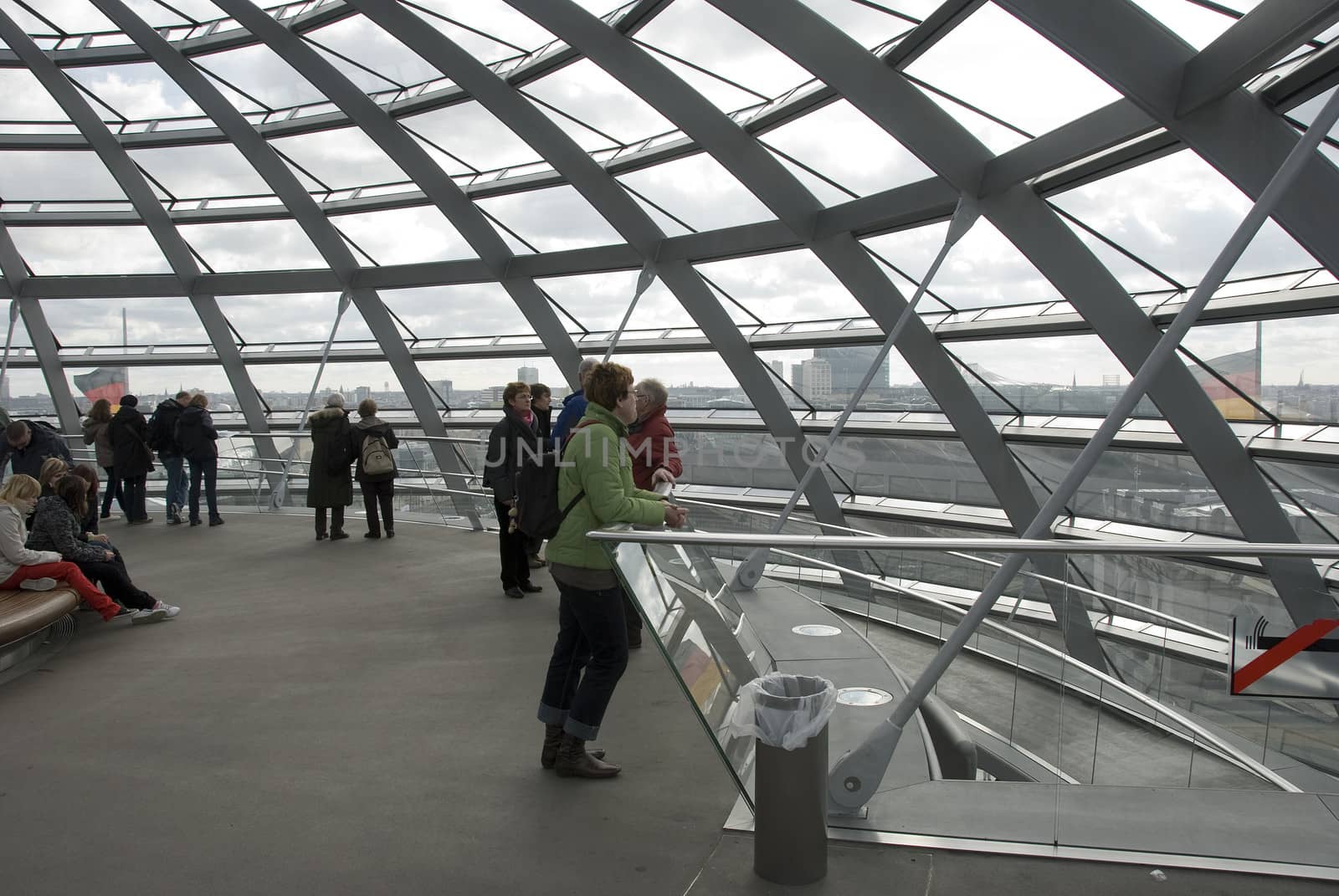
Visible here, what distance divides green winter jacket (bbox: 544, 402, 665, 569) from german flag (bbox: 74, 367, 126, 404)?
18.8m

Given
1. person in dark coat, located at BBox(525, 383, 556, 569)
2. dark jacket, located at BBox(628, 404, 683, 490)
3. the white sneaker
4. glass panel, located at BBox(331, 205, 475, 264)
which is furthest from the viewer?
glass panel, located at BBox(331, 205, 475, 264)

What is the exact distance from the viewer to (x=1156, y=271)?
9.88 m

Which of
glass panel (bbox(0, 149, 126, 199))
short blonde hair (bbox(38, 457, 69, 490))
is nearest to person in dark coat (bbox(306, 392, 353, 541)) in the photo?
short blonde hair (bbox(38, 457, 69, 490))

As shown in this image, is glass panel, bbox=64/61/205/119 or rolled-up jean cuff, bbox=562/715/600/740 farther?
glass panel, bbox=64/61/205/119

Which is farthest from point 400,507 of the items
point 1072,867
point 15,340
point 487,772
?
point 15,340

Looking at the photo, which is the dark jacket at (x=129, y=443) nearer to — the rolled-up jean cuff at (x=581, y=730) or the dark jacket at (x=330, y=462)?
the dark jacket at (x=330, y=462)

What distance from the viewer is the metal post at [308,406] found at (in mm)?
13000

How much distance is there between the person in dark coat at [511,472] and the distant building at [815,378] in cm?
789

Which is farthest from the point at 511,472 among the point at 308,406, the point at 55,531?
the point at 308,406

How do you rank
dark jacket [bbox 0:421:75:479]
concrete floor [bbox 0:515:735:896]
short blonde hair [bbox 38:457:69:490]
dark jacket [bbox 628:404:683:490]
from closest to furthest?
concrete floor [bbox 0:515:735:896] < dark jacket [bbox 628:404:683:490] < short blonde hair [bbox 38:457:69:490] < dark jacket [bbox 0:421:75:479]

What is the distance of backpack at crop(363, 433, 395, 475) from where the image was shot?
9.84 metres

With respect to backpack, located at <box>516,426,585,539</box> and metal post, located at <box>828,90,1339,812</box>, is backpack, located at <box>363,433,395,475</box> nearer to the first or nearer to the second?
backpack, located at <box>516,426,585,539</box>

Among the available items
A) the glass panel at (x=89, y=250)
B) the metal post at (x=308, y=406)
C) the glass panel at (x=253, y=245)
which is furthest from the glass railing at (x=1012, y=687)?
the glass panel at (x=89, y=250)

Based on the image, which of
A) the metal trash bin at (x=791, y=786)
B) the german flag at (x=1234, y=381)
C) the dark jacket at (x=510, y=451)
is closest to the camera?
the metal trash bin at (x=791, y=786)
